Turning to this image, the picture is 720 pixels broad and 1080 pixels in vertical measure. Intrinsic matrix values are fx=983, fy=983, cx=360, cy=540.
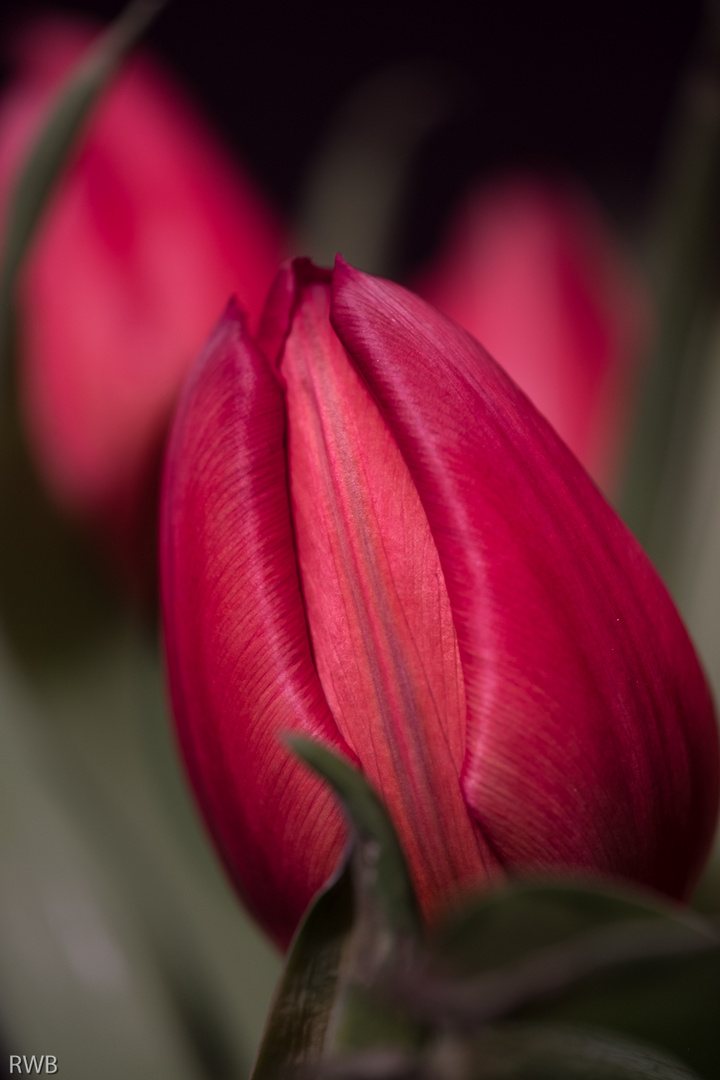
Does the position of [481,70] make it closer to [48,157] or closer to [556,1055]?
[48,157]

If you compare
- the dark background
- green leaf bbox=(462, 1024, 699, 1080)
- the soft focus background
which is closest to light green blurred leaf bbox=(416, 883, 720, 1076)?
green leaf bbox=(462, 1024, 699, 1080)

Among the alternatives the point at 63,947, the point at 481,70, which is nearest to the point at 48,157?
the point at 63,947

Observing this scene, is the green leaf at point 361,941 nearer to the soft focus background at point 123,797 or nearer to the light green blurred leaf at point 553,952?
the light green blurred leaf at point 553,952

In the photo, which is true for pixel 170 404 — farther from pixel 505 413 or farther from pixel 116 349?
pixel 505 413

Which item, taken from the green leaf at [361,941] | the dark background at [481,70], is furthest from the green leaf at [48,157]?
the dark background at [481,70]

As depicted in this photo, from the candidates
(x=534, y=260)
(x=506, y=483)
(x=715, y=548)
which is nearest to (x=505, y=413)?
(x=506, y=483)

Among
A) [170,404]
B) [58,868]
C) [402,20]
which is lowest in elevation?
[58,868]
